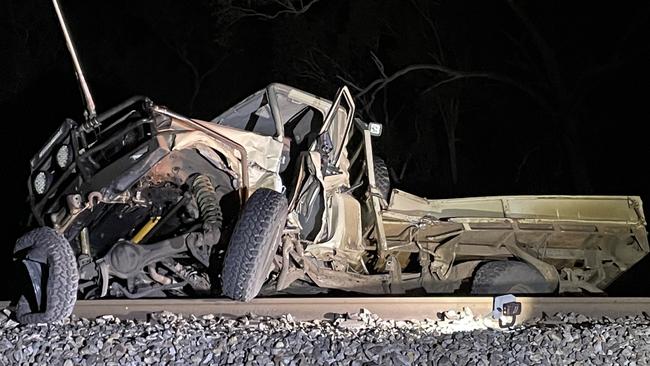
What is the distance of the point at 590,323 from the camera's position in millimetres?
6723

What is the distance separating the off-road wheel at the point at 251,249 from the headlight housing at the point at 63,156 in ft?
5.18

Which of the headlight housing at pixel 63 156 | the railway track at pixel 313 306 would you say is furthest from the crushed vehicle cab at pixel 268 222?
the railway track at pixel 313 306

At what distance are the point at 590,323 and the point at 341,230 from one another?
2.51 m

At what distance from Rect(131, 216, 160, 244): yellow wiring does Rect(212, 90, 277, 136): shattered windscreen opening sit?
4.46ft

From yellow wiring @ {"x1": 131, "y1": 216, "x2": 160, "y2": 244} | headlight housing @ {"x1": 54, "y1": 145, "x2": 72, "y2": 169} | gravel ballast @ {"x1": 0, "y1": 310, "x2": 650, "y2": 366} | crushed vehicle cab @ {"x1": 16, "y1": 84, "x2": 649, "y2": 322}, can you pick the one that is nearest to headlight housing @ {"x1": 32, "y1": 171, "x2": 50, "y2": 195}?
crushed vehicle cab @ {"x1": 16, "y1": 84, "x2": 649, "y2": 322}

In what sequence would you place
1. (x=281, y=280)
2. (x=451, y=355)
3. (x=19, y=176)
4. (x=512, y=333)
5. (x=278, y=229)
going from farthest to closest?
(x=19, y=176)
(x=281, y=280)
(x=278, y=229)
(x=512, y=333)
(x=451, y=355)

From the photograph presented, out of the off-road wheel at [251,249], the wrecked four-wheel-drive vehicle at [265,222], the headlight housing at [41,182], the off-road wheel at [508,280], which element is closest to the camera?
the off-road wheel at [251,249]

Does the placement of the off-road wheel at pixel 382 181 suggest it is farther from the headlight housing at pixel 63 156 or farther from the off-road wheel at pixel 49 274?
the off-road wheel at pixel 49 274

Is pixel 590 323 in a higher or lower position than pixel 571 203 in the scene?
lower

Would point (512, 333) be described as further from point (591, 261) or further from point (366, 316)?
point (591, 261)

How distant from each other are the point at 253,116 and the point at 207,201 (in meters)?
1.50

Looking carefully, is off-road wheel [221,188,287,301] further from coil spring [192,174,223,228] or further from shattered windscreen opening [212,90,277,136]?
shattered windscreen opening [212,90,277,136]

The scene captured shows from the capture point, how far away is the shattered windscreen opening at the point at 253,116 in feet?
26.4

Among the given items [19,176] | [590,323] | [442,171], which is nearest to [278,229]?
[590,323]
